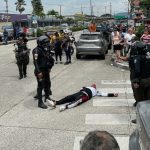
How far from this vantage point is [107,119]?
342 inches

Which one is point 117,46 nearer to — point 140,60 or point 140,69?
point 140,69

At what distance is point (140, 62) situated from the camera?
8352 mm

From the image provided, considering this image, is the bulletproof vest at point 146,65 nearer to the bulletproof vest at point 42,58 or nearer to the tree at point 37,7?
the bulletproof vest at point 42,58

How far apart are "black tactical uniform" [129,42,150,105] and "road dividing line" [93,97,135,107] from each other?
1310mm

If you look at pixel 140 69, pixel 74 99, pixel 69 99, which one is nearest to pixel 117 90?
pixel 74 99

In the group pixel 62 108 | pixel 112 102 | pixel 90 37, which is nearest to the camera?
pixel 62 108

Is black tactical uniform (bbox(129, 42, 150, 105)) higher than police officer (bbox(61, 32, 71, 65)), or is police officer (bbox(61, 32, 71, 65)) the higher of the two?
black tactical uniform (bbox(129, 42, 150, 105))

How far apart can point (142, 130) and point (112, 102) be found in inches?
263

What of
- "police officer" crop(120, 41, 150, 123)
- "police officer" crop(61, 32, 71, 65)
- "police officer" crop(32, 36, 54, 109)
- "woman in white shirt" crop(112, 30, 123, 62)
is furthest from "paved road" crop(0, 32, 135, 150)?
"police officer" crop(61, 32, 71, 65)

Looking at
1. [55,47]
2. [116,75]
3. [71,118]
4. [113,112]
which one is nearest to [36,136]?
[71,118]


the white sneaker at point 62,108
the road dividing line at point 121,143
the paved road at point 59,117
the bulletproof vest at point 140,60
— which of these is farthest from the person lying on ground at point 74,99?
the road dividing line at point 121,143

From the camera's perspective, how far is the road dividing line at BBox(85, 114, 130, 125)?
8375 millimetres

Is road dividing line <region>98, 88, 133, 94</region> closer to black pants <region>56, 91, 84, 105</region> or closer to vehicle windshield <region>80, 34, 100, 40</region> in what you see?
black pants <region>56, 91, 84, 105</region>

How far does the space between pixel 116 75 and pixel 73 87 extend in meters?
3.26
